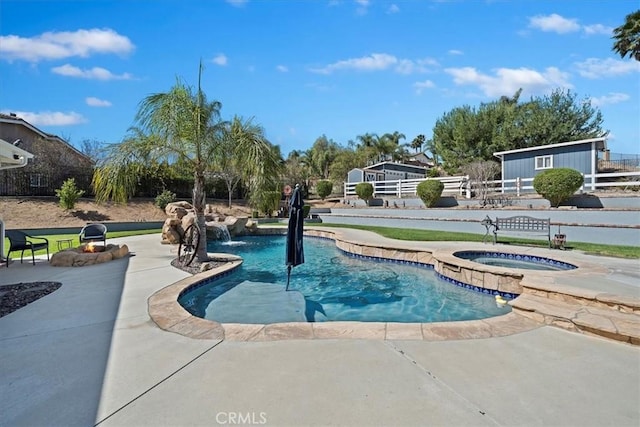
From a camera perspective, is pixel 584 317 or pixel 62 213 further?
pixel 62 213

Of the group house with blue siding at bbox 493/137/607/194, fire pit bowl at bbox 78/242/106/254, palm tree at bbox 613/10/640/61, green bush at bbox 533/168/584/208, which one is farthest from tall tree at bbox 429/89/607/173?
fire pit bowl at bbox 78/242/106/254

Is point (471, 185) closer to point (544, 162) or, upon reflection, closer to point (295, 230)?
point (544, 162)

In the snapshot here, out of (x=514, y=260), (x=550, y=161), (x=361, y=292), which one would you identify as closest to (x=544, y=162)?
(x=550, y=161)

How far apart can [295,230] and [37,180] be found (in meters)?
20.5

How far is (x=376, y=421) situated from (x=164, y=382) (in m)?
1.71

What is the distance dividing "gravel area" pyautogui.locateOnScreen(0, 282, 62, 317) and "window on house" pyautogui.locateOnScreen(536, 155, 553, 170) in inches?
888

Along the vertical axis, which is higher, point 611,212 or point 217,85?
point 217,85

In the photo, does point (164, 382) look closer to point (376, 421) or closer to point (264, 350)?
point (264, 350)

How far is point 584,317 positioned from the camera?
150 inches

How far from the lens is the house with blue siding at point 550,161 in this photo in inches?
675

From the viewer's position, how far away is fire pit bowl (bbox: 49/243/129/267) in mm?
7641

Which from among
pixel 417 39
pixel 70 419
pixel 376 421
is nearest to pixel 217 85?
pixel 417 39

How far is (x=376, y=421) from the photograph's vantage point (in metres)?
2.13

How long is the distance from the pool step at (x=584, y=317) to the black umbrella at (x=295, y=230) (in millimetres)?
3665
